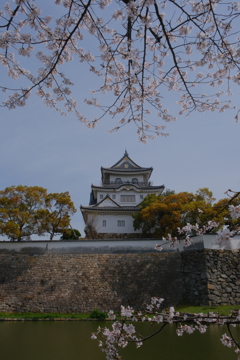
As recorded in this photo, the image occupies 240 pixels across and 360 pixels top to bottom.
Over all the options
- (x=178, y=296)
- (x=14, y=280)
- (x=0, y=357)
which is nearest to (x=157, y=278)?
(x=178, y=296)

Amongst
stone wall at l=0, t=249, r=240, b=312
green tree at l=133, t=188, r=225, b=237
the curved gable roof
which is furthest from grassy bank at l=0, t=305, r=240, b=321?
the curved gable roof

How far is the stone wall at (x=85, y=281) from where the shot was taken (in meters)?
9.79

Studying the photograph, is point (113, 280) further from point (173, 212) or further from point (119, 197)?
point (119, 197)

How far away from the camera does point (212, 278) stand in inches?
373

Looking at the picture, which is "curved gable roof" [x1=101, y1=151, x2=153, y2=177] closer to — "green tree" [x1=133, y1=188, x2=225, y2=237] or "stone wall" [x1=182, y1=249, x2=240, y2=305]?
"green tree" [x1=133, y1=188, x2=225, y2=237]

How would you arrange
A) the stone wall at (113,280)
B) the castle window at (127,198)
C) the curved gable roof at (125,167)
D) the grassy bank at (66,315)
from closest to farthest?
the grassy bank at (66,315), the stone wall at (113,280), the castle window at (127,198), the curved gable roof at (125,167)

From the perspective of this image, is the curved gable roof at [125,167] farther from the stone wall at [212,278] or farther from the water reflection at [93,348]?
the water reflection at [93,348]

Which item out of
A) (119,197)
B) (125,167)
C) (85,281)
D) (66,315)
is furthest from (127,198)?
(66,315)

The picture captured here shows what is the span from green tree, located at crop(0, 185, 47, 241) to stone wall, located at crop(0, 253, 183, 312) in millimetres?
3542

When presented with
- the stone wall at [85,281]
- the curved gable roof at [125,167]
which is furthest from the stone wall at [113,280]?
A: the curved gable roof at [125,167]

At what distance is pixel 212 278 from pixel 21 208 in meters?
10.6

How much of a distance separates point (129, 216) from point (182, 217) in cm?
471

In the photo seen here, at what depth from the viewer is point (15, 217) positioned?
1488 cm

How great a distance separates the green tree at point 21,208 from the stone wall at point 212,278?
890 cm
